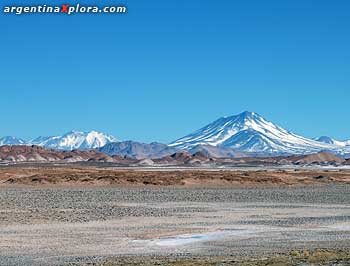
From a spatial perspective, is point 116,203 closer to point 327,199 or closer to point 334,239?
point 327,199

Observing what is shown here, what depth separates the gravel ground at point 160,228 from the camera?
2491 centimetres

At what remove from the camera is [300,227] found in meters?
33.7

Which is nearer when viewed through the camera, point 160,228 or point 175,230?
A: point 175,230

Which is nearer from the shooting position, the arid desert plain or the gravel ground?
the arid desert plain

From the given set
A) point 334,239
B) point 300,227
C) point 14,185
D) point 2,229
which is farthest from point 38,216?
point 14,185

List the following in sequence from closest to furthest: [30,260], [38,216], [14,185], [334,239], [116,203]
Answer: [30,260], [334,239], [38,216], [116,203], [14,185]

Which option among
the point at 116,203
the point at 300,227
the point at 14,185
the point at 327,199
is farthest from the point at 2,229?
the point at 14,185

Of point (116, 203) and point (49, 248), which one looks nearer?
point (49, 248)

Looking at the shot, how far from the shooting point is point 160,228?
3319 cm

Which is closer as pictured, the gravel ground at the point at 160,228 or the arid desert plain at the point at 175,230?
the arid desert plain at the point at 175,230

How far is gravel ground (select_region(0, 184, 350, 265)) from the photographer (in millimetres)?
24906

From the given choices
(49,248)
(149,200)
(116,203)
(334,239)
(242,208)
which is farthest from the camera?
(149,200)

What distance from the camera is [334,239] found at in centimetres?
2805

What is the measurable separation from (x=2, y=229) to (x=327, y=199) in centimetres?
3282
